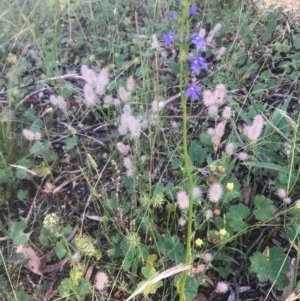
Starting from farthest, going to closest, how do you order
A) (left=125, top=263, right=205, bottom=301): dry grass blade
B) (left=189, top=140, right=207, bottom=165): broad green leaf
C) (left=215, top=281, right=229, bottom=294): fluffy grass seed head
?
(left=189, top=140, right=207, bottom=165): broad green leaf → (left=215, top=281, right=229, bottom=294): fluffy grass seed head → (left=125, top=263, right=205, bottom=301): dry grass blade

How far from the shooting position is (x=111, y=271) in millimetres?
1656

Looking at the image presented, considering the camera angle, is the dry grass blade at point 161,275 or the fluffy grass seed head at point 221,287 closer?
the dry grass blade at point 161,275

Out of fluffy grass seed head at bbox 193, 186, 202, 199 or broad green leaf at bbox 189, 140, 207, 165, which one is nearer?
fluffy grass seed head at bbox 193, 186, 202, 199

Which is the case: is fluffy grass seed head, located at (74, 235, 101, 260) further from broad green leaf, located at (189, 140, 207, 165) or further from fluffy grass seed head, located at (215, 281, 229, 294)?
broad green leaf, located at (189, 140, 207, 165)

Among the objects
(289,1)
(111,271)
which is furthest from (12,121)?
(289,1)

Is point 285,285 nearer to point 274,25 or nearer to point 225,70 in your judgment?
point 225,70

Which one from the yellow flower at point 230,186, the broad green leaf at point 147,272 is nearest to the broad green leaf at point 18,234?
the broad green leaf at point 147,272

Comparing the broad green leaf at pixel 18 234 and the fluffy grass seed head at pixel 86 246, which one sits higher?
the fluffy grass seed head at pixel 86 246

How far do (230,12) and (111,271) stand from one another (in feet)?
5.00

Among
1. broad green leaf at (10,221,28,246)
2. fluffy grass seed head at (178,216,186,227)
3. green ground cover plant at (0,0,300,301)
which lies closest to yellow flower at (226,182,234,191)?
green ground cover plant at (0,0,300,301)

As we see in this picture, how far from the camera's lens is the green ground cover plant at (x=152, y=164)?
1.58 meters

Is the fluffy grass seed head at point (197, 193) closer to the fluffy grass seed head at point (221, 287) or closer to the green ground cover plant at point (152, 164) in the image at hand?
the green ground cover plant at point (152, 164)

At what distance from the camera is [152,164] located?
→ 194cm

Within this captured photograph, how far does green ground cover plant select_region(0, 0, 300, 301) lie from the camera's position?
158 centimetres
